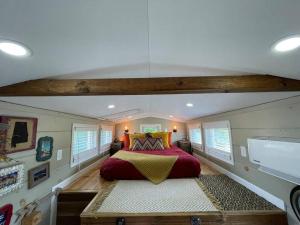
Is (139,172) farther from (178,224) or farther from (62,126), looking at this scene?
(62,126)

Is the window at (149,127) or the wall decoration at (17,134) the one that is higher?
the window at (149,127)

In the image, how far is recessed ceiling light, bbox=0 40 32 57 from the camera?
80cm

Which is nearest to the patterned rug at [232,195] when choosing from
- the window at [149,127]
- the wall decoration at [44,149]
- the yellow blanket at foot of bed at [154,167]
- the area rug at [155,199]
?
the area rug at [155,199]

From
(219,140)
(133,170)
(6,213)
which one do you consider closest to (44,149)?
(6,213)

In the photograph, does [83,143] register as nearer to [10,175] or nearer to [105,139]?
[105,139]

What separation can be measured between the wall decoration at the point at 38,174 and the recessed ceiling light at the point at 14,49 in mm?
1525

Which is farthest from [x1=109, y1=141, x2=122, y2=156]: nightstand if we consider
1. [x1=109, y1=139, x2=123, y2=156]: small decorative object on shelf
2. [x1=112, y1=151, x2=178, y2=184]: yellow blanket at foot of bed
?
[x1=112, y1=151, x2=178, y2=184]: yellow blanket at foot of bed

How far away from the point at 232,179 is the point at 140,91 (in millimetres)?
2490

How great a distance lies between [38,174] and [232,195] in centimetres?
262

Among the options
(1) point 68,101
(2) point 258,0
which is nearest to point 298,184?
(2) point 258,0

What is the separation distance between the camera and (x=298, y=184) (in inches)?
55.4

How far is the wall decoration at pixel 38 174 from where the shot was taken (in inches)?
71.1

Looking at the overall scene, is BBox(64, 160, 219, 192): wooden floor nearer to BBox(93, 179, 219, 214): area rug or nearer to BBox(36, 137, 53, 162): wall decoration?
BBox(93, 179, 219, 214): area rug

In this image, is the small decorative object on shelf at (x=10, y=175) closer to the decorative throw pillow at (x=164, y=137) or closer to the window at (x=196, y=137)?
the decorative throw pillow at (x=164, y=137)
